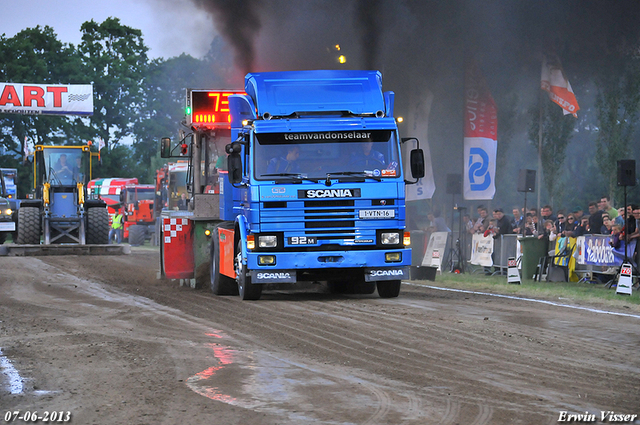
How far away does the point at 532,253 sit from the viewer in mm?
19188

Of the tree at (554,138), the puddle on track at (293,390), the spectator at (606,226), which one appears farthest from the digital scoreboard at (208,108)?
the tree at (554,138)

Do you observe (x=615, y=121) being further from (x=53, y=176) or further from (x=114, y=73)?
(x=114, y=73)

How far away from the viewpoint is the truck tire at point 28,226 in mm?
27312

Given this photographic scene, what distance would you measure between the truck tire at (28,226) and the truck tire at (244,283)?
51.8 ft

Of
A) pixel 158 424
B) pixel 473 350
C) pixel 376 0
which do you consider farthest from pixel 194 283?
pixel 376 0

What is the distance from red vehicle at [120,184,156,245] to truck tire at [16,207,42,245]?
40.0 ft

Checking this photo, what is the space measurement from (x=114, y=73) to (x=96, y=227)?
46535mm

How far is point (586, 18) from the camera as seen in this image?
1021 inches

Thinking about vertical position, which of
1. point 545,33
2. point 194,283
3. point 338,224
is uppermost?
point 545,33

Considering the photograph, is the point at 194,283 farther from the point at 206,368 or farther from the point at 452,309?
the point at 206,368

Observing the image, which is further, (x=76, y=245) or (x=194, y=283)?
(x=76, y=245)

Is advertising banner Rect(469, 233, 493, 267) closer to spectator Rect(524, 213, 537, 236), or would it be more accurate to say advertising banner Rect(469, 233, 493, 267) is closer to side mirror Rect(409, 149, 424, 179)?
spectator Rect(524, 213, 537, 236)

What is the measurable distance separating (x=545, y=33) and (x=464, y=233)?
294 inches

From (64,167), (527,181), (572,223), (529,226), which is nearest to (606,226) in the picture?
(572,223)
